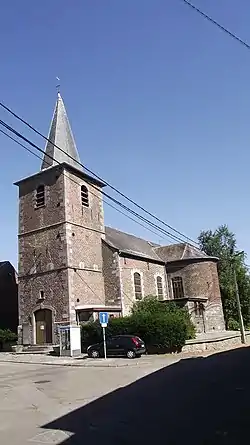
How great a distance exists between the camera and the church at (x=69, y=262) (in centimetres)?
3206

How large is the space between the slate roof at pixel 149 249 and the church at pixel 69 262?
28 centimetres

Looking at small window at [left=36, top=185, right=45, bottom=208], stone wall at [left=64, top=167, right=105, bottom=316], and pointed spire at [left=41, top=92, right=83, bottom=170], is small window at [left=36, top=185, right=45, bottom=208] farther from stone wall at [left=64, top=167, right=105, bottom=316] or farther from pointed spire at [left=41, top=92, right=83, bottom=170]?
stone wall at [left=64, top=167, right=105, bottom=316]

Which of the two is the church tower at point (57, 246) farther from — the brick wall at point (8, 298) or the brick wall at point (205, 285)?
the brick wall at point (205, 285)

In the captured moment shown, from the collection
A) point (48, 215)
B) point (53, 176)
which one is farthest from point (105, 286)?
point (53, 176)

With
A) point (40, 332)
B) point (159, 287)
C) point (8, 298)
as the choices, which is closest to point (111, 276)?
point (40, 332)

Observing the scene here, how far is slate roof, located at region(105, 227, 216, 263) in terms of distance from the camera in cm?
3884

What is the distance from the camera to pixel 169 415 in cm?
884

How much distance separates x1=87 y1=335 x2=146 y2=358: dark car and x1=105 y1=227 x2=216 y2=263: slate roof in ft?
40.4

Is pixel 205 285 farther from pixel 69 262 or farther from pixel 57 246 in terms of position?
pixel 57 246

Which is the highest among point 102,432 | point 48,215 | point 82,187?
point 82,187

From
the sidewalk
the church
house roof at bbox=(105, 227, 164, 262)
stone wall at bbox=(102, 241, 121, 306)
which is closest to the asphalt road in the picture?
the sidewalk

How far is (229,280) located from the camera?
51.0 m

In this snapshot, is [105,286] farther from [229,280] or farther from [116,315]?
[229,280]

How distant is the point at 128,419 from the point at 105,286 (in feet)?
87.6
